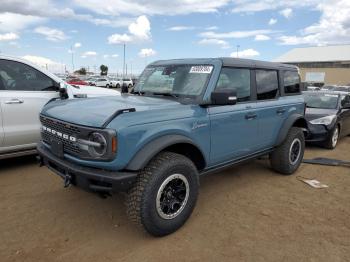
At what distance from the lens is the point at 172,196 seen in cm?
355

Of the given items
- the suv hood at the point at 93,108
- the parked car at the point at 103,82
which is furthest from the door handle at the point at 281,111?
the parked car at the point at 103,82

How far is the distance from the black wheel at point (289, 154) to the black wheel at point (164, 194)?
2325 millimetres

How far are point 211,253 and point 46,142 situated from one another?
2285 millimetres

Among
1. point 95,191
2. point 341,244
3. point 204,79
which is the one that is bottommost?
point 341,244

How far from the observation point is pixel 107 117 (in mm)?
3111

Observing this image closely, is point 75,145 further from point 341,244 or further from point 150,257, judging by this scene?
point 341,244

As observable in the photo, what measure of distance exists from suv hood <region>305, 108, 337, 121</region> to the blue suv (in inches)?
140

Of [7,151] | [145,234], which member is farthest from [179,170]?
[7,151]

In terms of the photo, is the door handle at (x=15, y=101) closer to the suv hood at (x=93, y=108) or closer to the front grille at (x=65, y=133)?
the suv hood at (x=93, y=108)

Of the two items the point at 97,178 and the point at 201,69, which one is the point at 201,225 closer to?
the point at 97,178

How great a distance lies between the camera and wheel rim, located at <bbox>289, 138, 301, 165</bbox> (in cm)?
567

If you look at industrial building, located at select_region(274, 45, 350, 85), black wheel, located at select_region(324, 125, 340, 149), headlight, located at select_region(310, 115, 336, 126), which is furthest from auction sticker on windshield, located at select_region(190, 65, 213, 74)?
industrial building, located at select_region(274, 45, 350, 85)

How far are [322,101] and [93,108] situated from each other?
7.47 meters

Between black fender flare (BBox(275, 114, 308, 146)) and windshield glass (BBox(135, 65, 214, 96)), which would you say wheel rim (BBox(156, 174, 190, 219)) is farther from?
black fender flare (BBox(275, 114, 308, 146))
